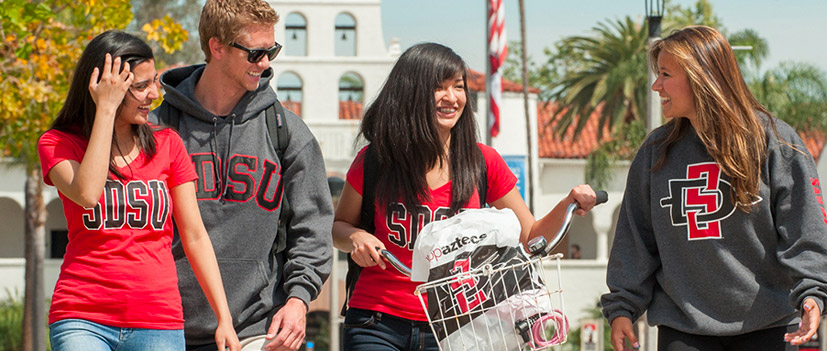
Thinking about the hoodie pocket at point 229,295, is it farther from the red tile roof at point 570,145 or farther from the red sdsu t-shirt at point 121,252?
the red tile roof at point 570,145

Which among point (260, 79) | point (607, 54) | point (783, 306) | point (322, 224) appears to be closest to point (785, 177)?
point (783, 306)

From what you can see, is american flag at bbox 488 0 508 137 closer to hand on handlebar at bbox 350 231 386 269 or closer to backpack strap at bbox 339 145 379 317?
backpack strap at bbox 339 145 379 317

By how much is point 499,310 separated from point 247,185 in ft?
4.06

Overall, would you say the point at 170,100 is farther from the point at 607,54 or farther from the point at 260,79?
the point at 607,54

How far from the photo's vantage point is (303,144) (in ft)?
14.7

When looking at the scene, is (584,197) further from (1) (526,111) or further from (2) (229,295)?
(1) (526,111)

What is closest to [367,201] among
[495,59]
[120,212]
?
[120,212]

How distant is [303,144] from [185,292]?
0.74m

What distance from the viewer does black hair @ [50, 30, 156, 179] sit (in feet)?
13.2

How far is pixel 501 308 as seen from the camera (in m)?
3.60

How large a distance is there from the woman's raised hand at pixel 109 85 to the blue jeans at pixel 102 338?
760 millimetres

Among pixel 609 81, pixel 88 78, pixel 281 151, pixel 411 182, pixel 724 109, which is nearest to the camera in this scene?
pixel 88 78

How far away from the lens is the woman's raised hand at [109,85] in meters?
3.95

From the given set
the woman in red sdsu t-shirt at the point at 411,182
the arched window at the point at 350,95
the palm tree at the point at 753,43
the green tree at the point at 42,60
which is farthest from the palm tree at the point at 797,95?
the woman in red sdsu t-shirt at the point at 411,182
